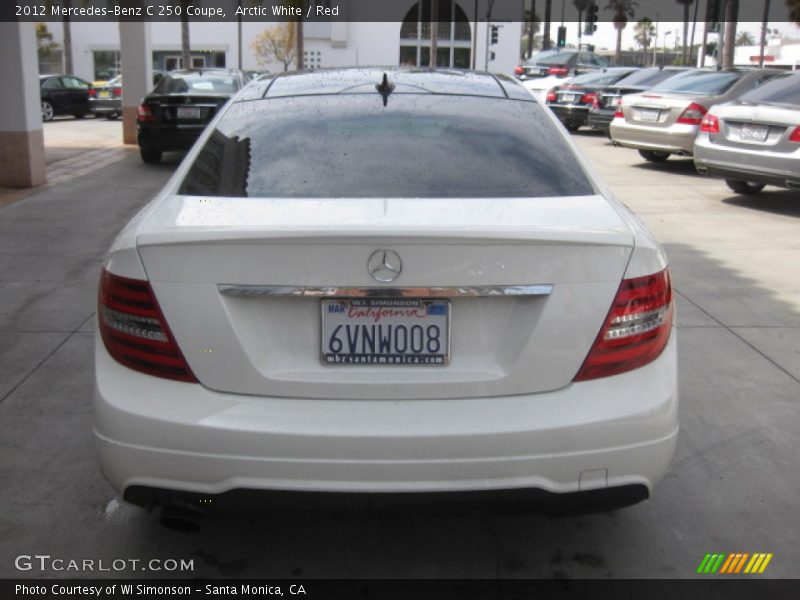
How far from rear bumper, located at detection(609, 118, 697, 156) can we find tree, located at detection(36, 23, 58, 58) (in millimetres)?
48107

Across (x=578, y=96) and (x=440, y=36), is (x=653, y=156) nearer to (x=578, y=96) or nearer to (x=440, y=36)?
(x=578, y=96)

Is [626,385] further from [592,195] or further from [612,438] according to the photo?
[592,195]

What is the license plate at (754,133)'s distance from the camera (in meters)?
10.3

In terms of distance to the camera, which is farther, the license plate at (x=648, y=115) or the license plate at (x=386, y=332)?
the license plate at (x=648, y=115)

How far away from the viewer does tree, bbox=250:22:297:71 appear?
55.8 metres

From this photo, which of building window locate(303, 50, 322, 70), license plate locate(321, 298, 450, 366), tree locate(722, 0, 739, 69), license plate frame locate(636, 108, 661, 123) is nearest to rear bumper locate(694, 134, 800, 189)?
license plate frame locate(636, 108, 661, 123)

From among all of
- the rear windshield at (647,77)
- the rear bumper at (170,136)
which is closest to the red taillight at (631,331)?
the rear bumper at (170,136)

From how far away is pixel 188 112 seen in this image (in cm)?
1392

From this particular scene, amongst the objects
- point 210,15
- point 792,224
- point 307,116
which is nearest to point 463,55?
point 210,15

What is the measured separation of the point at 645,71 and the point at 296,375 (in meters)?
18.6

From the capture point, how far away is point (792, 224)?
9.65 metres

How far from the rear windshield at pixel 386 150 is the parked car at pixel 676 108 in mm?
10562

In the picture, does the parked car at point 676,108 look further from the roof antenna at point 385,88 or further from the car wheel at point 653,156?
the roof antenna at point 385,88

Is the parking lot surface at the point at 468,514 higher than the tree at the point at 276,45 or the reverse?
the reverse
